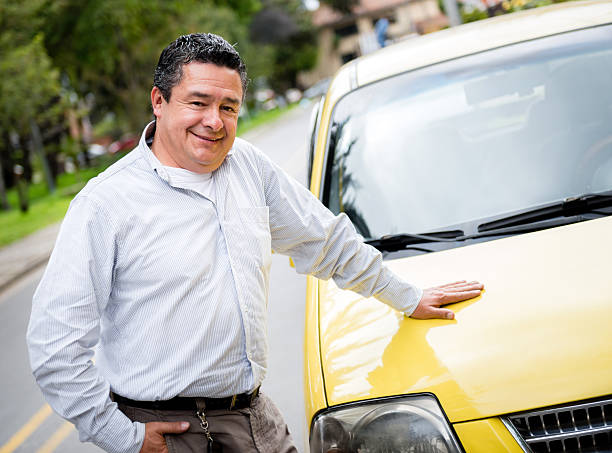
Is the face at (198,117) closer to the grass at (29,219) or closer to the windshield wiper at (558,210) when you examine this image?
the windshield wiper at (558,210)

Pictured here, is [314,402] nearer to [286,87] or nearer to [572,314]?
[572,314]

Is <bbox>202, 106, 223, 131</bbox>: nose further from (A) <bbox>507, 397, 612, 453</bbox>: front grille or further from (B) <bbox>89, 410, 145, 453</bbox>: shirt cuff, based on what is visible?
(A) <bbox>507, 397, 612, 453</bbox>: front grille

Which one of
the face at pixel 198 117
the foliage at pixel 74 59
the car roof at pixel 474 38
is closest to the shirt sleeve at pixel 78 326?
the face at pixel 198 117

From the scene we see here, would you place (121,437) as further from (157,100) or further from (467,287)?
(467,287)

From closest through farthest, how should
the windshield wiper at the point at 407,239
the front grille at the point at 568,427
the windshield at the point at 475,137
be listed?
1. the front grille at the point at 568,427
2. the windshield wiper at the point at 407,239
3. the windshield at the point at 475,137

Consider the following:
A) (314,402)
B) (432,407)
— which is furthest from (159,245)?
(432,407)

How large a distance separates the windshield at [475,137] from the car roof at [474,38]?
57 mm

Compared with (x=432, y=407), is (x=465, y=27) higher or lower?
higher

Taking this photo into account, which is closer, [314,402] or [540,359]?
[540,359]

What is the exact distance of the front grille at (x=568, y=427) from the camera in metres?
1.73

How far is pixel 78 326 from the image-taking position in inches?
73.1

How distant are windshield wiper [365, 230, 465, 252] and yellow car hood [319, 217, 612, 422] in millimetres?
130

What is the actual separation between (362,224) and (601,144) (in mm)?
967

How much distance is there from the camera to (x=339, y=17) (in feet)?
209
